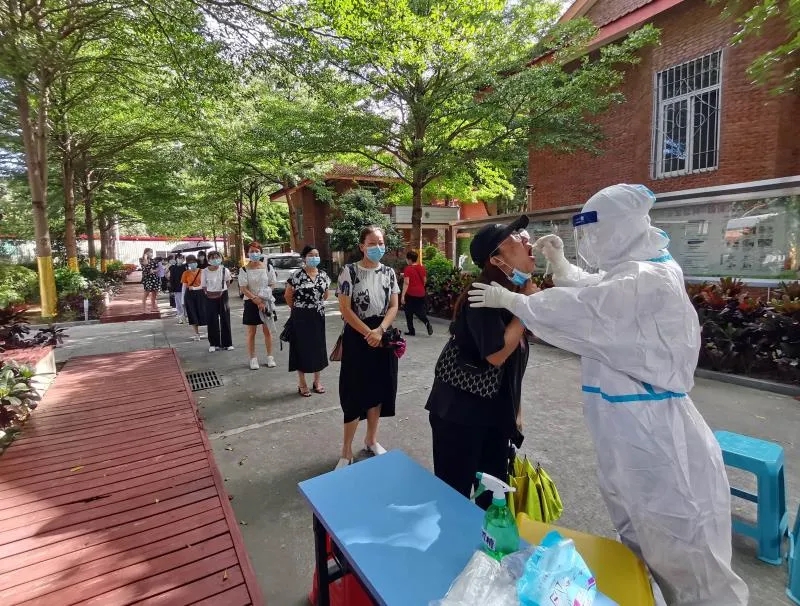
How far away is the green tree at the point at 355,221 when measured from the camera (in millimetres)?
17719

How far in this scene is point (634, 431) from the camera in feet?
4.73

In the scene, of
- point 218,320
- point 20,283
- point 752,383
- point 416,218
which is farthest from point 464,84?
point 20,283

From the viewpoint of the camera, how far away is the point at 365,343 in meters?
3.17

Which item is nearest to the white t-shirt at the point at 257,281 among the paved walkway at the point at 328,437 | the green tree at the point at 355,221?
the paved walkway at the point at 328,437

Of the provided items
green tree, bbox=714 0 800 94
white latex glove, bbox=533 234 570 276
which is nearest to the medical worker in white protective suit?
white latex glove, bbox=533 234 570 276

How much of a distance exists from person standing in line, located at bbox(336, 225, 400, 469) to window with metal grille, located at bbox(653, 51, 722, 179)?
953cm

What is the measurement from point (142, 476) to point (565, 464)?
302 cm

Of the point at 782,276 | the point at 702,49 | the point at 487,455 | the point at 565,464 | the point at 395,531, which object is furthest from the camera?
the point at 702,49

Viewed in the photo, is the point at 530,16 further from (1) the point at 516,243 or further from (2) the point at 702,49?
(1) the point at 516,243

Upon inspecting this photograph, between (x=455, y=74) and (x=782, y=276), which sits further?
(x=455, y=74)

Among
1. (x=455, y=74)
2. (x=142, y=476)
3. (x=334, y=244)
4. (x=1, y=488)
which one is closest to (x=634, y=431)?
(x=142, y=476)

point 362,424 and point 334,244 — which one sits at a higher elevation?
point 334,244

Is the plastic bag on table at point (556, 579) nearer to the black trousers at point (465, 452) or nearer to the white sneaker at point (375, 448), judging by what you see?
the black trousers at point (465, 452)

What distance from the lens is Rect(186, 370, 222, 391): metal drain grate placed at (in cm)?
536
